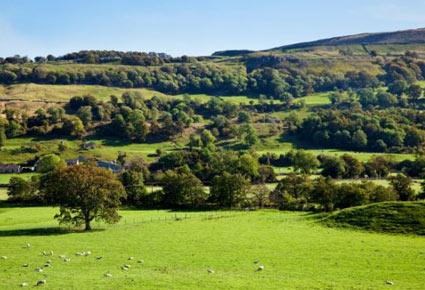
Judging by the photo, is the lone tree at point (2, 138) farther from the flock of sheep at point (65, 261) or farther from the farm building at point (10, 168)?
the flock of sheep at point (65, 261)

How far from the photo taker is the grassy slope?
66.3 metres

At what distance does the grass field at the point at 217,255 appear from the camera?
4106 cm

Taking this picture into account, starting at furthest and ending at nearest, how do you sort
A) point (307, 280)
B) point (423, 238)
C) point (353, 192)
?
1. point (353, 192)
2. point (423, 238)
3. point (307, 280)

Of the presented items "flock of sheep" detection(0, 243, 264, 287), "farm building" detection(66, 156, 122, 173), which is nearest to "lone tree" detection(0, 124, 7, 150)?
"farm building" detection(66, 156, 122, 173)

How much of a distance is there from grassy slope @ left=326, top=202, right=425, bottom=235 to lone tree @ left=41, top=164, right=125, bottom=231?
3174 cm

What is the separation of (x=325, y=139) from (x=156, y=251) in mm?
139231

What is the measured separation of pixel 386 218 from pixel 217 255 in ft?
94.7

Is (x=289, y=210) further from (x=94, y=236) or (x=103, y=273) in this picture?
(x=103, y=273)

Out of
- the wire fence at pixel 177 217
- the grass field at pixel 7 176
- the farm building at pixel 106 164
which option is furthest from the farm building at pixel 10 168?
the wire fence at pixel 177 217

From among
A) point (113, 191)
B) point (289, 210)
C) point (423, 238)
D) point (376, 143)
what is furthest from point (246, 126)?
point (423, 238)

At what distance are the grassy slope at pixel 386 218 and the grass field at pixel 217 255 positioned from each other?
2.73 metres

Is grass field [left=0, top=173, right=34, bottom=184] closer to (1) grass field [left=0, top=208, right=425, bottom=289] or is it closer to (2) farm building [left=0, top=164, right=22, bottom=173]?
(2) farm building [left=0, top=164, right=22, bottom=173]

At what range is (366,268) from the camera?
46.5 meters

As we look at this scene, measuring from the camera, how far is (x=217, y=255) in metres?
52.9
